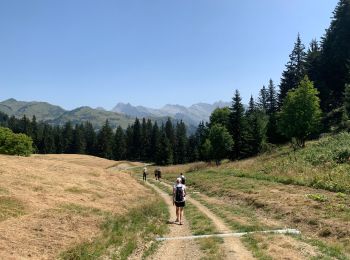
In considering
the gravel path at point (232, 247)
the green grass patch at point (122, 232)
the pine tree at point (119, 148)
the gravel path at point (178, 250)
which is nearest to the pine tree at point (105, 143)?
the pine tree at point (119, 148)

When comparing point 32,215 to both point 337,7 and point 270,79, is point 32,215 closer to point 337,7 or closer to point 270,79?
point 337,7

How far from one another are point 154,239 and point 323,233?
7730 mm

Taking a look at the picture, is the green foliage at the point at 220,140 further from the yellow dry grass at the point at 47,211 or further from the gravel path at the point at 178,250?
the gravel path at the point at 178,250

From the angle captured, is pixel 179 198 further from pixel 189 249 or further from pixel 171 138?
pixel 171 138

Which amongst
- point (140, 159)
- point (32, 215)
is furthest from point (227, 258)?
point (140, 159)

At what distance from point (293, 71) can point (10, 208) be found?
316ft

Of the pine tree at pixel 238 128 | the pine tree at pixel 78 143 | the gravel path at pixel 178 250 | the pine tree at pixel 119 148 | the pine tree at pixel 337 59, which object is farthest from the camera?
the pine tree at pixel 78 143

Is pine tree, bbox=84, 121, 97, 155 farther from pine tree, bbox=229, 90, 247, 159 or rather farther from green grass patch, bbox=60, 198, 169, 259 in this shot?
green grass patch, bbox=60, 198, 169, 259

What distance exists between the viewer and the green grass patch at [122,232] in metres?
14.3

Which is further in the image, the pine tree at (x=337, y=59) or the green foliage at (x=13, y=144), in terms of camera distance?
the pine tree at (x=337, y=59)

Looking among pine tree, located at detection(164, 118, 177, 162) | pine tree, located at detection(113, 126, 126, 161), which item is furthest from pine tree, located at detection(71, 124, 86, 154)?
pine tree, located at detection(164, 118, 177, 162)

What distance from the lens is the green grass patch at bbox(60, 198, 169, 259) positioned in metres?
14.3

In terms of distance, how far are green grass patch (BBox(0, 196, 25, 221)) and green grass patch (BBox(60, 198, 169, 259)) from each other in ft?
8.64

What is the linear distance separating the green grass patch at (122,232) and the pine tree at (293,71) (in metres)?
83.8
